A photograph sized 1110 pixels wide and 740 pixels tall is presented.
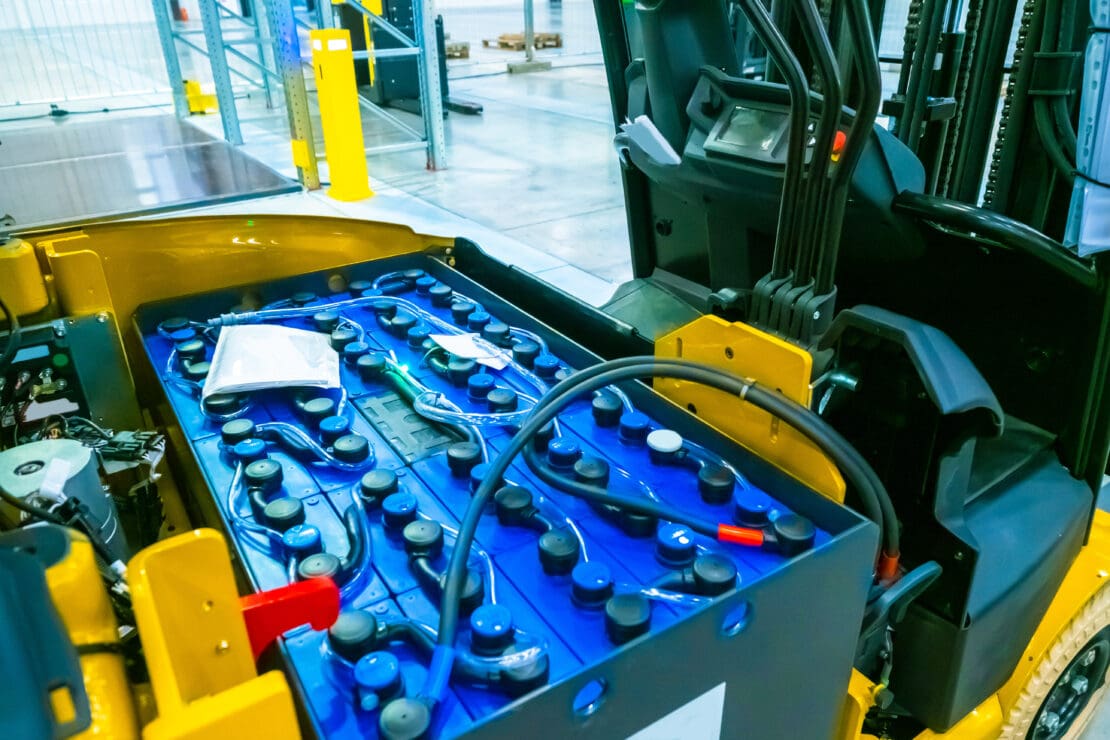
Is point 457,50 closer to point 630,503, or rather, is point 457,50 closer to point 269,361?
point 269,361

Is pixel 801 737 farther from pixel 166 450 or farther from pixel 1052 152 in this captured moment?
pixel 166 450

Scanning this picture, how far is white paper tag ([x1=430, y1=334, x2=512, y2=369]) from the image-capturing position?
1482mm

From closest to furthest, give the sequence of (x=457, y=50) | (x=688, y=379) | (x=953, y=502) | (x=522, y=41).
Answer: (x=688, y=379) → (x=953, y=502) → (x=457, y=50) → (x=522, y=41)

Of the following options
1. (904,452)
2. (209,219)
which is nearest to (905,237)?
(904,452)

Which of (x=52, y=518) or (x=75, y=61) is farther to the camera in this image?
(x=75, y=61)

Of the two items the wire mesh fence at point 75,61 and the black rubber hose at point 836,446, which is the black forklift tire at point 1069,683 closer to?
the black rubber hose at point 836,446

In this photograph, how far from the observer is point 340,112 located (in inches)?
215

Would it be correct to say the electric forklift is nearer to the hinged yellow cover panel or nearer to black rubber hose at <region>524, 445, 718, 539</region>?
the hinged yellow cover panel

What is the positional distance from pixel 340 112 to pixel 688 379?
16.3 feet

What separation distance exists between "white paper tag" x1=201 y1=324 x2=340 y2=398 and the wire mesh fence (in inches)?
383

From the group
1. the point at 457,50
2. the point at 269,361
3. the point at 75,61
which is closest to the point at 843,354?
the point at 269,361

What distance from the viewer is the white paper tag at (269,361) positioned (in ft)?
4.42

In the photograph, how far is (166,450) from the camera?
1611 mm

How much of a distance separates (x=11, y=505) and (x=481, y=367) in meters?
0.73
